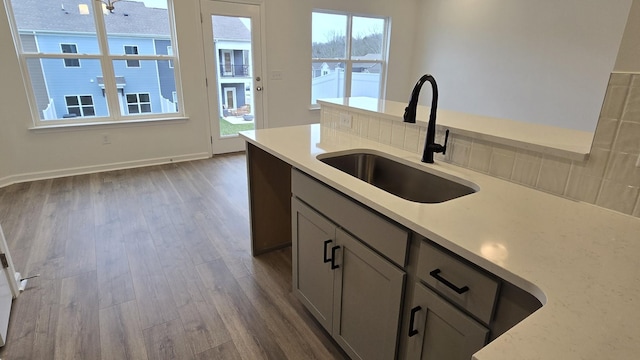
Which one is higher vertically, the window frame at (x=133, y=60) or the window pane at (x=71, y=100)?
the window frame at (x=133, y=60)

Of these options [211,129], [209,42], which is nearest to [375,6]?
[209,42]

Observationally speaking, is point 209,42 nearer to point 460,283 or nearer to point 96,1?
point 96,1

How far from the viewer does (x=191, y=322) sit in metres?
1.89

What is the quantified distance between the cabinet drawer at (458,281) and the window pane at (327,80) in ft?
15.9

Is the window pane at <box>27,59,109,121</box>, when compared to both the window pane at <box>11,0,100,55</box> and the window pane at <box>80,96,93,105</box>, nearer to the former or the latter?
the window pane at <box>80,96,93,105</box>

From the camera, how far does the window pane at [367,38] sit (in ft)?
18.9

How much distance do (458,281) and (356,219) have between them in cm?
47

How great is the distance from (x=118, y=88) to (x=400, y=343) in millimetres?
4349

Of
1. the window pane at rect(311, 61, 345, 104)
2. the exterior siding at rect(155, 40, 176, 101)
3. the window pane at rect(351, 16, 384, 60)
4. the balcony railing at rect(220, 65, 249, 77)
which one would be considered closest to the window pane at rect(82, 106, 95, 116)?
the exterior siding at rect(155, 40, 176, 101)

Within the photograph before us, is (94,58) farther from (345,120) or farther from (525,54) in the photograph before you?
(525,54)

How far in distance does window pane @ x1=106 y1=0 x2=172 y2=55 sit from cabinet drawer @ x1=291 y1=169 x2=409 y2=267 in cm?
357

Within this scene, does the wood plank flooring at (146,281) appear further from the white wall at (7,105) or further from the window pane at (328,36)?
the window pane at (328,36)

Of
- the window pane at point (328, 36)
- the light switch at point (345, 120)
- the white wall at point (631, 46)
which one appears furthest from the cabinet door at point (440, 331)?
the window pane at point (328, 36)

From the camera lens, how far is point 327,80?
5.80 metres
